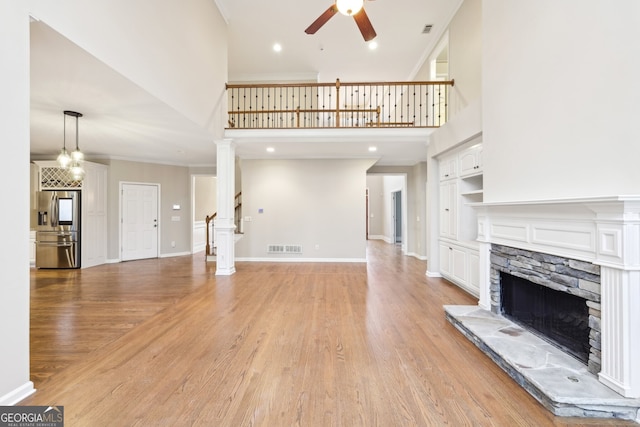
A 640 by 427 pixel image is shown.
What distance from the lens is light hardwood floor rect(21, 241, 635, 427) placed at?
1.77 metres

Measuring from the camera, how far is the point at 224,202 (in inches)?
217

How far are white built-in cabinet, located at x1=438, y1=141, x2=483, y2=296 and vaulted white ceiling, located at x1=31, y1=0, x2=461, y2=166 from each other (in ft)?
3.71

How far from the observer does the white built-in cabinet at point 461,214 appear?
13.6ft

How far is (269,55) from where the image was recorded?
673 cm

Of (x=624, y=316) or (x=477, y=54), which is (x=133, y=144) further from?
(x=624, y=316)

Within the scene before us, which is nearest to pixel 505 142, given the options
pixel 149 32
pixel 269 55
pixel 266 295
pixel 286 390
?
pixel 286 390

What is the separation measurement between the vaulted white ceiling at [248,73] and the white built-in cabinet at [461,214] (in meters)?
1.13

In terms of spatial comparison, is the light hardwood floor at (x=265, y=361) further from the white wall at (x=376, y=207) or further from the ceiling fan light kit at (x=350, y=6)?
the white wall at (x=376, y=207)

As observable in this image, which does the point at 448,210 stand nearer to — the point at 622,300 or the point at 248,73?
the point at 622,300

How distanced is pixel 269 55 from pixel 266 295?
5582mm

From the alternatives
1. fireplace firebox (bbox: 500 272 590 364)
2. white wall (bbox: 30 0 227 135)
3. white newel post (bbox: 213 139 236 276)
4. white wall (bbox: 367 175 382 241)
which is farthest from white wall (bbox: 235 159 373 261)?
white wall (bbox: 367 175 382 241)

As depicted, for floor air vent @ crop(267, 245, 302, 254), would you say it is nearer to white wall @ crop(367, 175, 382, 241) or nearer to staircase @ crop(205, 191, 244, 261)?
staircase @ crop(205, 191, 244, 261)

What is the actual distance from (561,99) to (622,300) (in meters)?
1.58

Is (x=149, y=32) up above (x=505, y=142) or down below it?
above
